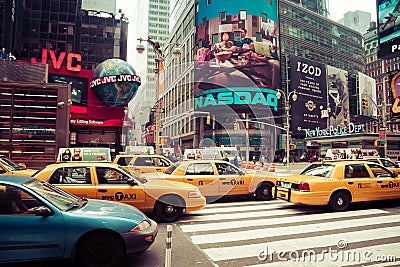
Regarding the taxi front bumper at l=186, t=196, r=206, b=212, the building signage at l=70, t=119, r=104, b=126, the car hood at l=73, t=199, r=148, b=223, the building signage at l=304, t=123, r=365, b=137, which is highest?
the building signage at l=304, t=123, r=365, b=137

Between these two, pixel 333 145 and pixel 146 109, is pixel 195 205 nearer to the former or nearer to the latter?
pixel 146 109

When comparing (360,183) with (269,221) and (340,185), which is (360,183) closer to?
(340,185)

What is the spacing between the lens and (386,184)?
9195 millimetres

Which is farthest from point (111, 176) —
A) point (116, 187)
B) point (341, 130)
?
point (341, 130)

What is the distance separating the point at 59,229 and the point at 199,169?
611cm

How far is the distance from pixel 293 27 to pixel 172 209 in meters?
76.7

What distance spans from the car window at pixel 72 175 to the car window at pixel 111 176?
0.27 metres

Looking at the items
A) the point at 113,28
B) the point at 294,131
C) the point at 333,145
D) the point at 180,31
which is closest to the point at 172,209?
the point at 113,28

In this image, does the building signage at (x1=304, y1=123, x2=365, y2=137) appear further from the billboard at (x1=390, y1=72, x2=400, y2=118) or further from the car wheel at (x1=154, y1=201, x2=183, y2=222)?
the car wheel at (x1=154, y1=201, x2=183, y2=222)

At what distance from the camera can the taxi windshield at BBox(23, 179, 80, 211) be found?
454cm

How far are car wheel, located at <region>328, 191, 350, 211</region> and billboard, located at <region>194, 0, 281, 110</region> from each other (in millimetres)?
50455

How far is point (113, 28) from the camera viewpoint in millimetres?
46906

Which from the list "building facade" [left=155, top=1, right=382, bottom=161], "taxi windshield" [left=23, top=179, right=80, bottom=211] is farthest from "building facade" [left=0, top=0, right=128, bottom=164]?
"taxi windshield" [left=23, top=179, right=80, bottom=211]

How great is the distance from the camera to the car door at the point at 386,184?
9117 millimetres
